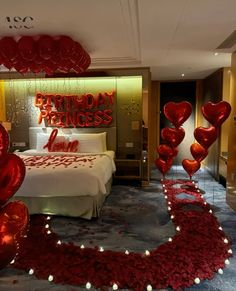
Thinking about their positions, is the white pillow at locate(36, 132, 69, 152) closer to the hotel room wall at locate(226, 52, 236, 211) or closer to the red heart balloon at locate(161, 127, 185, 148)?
the red heart balloon at locate(161, 127, 185, 148)

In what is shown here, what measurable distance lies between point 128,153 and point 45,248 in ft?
9.86

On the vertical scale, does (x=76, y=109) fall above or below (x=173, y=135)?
above

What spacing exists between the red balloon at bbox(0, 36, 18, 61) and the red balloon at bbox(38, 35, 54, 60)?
0.29 metres

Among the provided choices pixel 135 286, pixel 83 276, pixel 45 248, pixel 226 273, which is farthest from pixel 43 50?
pixel 226 273

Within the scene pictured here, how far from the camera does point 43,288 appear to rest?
2.08 meters

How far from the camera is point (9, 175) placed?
1.46 m

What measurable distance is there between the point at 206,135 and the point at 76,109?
8.41 feet

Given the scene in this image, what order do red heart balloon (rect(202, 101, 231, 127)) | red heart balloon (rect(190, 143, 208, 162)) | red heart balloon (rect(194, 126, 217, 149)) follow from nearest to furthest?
red heart balloon (rect(202, 101, 231, 127)), red heart balloon (rect(194, 126, 217, 149)), red heart balloon (rect(190, 143, 208, 162))

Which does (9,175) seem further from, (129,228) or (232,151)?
(232,151)

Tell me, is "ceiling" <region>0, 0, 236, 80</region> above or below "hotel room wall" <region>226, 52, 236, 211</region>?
above

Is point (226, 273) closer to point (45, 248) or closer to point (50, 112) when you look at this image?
point (45, 248)

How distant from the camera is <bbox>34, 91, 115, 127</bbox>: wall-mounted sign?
5.30 m

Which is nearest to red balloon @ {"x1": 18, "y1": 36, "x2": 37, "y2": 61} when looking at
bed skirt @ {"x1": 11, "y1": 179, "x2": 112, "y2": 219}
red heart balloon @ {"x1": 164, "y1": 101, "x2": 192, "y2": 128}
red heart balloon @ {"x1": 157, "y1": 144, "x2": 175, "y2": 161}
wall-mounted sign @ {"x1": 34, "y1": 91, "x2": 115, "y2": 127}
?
bed skirt @ {"x1": 11, "y1": 179, "x2": 112, "y2": 219}

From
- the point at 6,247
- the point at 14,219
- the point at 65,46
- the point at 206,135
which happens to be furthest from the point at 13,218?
the point at 206,135
